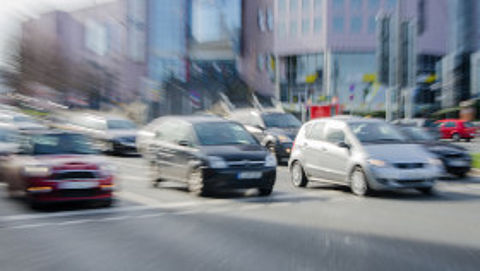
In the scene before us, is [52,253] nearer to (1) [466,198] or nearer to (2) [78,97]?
(1) [466,198]

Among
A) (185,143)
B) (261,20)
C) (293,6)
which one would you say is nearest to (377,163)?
(185,143)

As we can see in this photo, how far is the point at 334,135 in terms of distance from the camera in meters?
12.4

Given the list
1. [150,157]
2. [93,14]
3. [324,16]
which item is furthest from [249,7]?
[150,157]

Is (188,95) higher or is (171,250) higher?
(188,95)

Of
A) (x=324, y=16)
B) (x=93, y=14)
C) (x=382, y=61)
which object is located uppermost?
(x=93, y=14)

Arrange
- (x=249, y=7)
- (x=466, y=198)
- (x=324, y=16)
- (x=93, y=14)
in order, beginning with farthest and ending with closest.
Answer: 1. (x=93, y=14)
2. (x=249, y=7)
3. (x=324, y=16)
4. (x=466, y=198)

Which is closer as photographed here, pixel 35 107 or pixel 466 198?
pixel 466 198

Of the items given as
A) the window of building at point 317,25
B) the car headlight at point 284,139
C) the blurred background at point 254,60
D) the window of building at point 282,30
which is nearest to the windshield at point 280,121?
the car headlight at point 284,139

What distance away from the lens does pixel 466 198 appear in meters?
11.1

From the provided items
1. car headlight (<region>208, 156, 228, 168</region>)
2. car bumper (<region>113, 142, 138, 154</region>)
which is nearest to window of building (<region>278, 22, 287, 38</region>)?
car bumper (<region>113, 142, 138, 154</region>)

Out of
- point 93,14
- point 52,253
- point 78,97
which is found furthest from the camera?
point 93,14

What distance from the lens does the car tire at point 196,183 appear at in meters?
11.1

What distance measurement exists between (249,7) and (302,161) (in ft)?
198

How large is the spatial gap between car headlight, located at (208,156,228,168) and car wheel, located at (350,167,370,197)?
2505 mm
